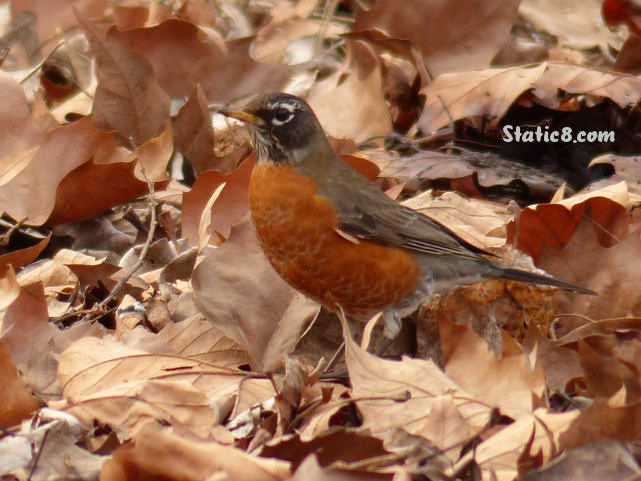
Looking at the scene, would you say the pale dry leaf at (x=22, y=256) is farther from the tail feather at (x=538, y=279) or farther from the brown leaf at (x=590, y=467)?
the brown leaf at (x=590, y=467)

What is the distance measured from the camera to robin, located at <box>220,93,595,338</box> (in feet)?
11.9

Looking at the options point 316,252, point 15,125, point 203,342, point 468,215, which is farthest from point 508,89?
point 15,125

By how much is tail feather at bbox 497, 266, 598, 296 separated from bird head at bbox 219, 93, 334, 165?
1.00 meters

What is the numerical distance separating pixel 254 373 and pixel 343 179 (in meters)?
1.07

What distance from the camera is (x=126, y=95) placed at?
4734 mm

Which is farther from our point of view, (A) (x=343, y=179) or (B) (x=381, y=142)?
(B) (x=381, y=142)

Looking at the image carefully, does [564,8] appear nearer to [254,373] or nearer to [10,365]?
[254,373]

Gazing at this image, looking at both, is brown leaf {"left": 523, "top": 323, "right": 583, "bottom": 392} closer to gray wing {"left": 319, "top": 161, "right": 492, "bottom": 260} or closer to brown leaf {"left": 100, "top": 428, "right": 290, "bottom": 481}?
gray wing {"left": 319, "top": 161, "right": 492, "bottom": 260}

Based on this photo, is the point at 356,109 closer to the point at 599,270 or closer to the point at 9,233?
the point at 599,270

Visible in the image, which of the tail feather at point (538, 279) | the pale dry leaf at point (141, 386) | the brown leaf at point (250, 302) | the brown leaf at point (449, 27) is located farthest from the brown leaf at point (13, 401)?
the brown leaf at point (449, 27)

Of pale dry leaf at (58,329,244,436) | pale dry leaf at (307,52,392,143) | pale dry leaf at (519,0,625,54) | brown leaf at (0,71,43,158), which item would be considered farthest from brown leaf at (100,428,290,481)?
pale dry leaf at (519,0,625,54)

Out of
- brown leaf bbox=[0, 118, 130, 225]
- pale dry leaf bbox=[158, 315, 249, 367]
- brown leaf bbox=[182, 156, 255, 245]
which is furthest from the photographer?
brown leaf bbox=[182, 156, 255, 245]

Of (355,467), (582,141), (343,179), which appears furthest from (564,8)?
(355,467)

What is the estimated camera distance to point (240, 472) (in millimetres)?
2295
